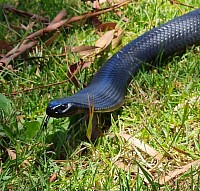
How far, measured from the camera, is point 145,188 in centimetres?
198

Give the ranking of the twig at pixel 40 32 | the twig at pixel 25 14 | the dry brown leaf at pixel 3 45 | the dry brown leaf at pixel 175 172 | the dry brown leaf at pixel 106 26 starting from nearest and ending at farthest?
the dry brown leaf at pixel 175 172 < the twig at pixel 40 32 < the dry brown leaf at pixel 3 45 < the dry brown leaf at pixel 106 26 < the twig at pixel 25 14

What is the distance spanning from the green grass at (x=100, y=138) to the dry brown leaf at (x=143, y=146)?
0.02 metres

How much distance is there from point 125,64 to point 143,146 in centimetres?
70

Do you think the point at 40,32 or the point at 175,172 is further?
the point at 40,32

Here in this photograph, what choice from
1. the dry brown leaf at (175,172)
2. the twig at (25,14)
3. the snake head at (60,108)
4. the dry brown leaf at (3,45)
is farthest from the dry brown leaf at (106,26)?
the dry brown leaf at (175,172)

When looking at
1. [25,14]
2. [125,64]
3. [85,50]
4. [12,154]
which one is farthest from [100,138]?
[25,14]

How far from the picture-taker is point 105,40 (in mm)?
3070

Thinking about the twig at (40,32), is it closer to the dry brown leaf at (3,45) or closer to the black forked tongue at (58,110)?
the dry brown leaf at (3,45)

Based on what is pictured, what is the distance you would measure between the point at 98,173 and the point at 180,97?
0.66m

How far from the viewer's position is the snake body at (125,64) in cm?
219

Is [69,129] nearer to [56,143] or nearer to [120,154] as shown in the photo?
[56,143]

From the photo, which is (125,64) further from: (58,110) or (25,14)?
(25,14)

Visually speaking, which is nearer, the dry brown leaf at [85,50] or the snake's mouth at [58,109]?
the snake's mouth at [58,109]

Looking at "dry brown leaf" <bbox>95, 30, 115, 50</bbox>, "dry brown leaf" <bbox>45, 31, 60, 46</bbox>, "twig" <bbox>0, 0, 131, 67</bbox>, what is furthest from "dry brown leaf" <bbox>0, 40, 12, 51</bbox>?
"dry brown leaf" <bbox>95, 30, 115, 50</bbox>
